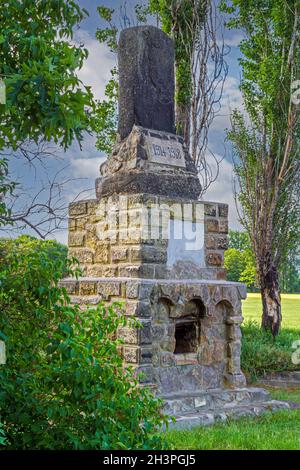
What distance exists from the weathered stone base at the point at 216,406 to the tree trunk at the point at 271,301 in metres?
5.47

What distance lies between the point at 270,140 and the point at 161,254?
7.00 m

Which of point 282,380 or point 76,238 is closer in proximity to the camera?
point 76,238

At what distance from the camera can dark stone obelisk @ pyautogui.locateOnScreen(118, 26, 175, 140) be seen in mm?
7359

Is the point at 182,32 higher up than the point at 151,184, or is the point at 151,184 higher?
the point at 182,32

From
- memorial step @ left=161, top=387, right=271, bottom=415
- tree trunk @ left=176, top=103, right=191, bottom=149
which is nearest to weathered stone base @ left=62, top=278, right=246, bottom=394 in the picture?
memorial step @ left=161, top=387, right=271, bottom=415

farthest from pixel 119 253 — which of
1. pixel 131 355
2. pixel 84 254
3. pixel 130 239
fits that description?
pixel 131 355

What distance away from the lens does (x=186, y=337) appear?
7273 mm

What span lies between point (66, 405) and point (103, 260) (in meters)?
3.54

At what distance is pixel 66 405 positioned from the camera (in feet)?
12.5

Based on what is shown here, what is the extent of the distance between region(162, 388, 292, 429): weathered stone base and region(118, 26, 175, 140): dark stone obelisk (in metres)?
3.22

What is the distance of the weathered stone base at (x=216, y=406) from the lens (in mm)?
6402

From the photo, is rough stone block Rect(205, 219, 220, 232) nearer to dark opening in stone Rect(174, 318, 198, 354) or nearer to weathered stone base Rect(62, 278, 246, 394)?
weathered stone base Rect(62, 278, 246, 394)

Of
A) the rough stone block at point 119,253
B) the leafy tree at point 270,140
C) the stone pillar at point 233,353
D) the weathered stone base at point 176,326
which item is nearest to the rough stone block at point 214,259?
the weathered stone base at point 176,326

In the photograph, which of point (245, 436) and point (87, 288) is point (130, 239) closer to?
point (87, 288)
